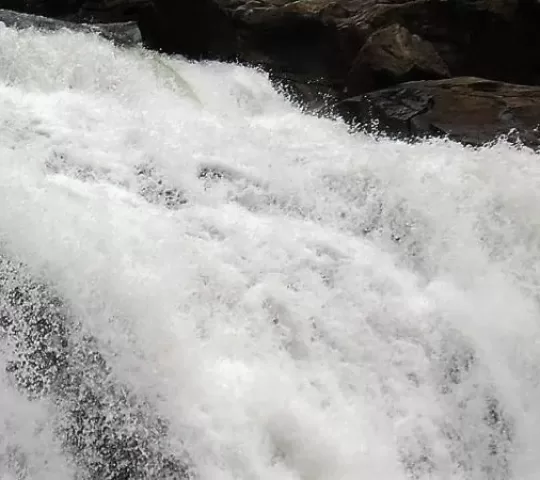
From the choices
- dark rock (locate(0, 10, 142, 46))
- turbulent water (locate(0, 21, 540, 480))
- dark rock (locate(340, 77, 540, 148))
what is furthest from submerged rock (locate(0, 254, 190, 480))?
dark rock (locate(0, 10, 142, 46))

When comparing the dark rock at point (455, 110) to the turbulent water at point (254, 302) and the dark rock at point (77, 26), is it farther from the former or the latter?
the dark rock at point (77, 26)

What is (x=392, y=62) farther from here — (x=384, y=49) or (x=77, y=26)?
(x=77, y=26)

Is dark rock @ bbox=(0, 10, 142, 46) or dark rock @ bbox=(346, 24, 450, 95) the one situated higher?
dark rock @ bbox=(346, 24, 450, 95)

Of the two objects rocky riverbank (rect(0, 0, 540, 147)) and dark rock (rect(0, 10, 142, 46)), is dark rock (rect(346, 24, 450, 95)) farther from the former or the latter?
dark rock (rect(0, 10, 142, 46))

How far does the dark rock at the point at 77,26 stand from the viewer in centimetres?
839

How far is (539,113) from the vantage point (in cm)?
695

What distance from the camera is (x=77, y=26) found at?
8.85 meters

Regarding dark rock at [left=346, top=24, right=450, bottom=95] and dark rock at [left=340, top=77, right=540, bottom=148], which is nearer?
dark rock at [left=340, top=77, right=540, bottom=148]

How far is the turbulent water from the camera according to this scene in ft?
10.8

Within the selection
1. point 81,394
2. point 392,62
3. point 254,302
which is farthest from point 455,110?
point 81,394

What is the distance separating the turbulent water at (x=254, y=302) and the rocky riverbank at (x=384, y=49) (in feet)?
3.35

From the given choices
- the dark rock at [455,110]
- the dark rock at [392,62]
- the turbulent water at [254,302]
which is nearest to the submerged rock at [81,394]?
the turbulent water at [254,302]

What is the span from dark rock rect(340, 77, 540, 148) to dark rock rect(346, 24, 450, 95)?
1.34 feet

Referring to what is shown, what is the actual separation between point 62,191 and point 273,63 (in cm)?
573
